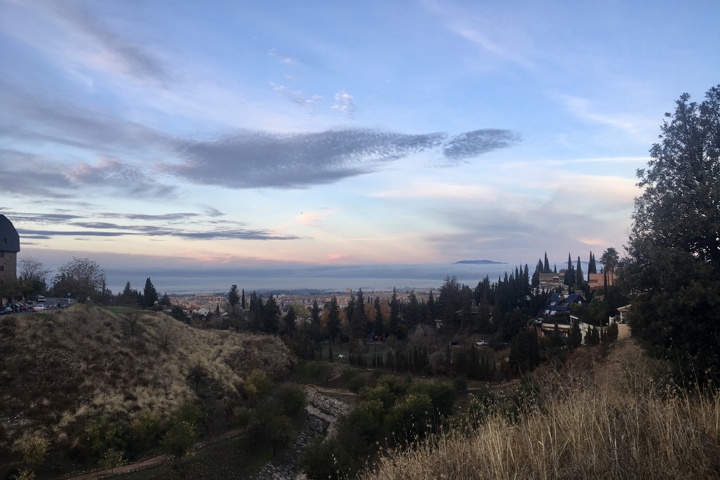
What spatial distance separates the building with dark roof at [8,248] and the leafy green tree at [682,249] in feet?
105

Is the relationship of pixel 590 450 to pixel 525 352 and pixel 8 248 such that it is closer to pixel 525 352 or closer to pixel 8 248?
pixel 525 352

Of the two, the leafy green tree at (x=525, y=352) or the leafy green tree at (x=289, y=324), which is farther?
the leafy green tree at (x=289, y=324)

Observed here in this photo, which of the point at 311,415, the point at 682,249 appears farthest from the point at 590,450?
the point at 311,415

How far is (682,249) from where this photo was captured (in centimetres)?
775

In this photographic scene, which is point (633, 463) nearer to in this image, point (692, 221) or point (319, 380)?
point (692, 221)

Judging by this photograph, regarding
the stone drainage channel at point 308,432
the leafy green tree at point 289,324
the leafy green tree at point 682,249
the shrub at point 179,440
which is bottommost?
the stone drainage channel at point 308,432

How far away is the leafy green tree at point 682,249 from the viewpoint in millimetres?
7305

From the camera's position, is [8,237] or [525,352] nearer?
[525,352]

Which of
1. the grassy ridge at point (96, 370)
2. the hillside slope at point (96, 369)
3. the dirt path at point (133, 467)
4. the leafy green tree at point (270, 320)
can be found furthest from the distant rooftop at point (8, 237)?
the dirt path at point (133, 467)

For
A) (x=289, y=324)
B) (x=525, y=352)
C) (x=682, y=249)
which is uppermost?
(x=682, y=249)

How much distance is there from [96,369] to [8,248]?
1509cm

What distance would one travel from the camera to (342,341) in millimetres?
41906

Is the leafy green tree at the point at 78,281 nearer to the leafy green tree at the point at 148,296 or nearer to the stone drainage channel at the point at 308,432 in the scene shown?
the leafy green tree at the point at 148,296

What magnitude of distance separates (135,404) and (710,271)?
17.9 m
